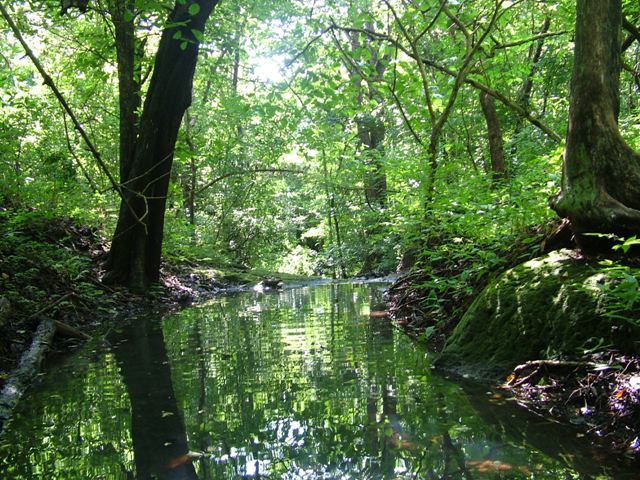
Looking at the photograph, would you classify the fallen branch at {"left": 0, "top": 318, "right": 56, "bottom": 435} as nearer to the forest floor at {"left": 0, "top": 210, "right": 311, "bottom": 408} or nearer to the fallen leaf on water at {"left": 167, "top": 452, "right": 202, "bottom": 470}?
the forest floor at {"left": 0, "top": 210, "right": 311, "bottom": 408}

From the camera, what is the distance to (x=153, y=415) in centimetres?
338

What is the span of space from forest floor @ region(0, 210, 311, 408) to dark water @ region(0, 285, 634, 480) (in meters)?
0.92

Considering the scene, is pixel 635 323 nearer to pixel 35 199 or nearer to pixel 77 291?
pixel 77 291

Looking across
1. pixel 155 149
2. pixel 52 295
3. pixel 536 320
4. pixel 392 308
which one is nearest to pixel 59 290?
pixel 52 295

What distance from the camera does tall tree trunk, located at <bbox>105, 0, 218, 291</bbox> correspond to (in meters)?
9.16

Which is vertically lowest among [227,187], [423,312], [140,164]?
[423,312]

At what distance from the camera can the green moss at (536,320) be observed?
330cm

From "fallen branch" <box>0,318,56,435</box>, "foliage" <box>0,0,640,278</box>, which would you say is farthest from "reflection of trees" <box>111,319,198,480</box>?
"foliage" <box>0,0,640,278</box>

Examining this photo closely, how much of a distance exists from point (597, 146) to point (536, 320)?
1565mm

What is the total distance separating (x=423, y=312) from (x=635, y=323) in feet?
11.6

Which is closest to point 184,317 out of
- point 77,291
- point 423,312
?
point 77,291

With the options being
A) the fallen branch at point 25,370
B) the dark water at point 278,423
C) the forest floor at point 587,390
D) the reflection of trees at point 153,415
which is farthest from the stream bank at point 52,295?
the forest floor at point 587,390

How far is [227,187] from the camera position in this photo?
22.1 meters

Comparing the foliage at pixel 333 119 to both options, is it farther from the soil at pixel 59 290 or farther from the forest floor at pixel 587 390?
the forest floor at pixel 587 390
